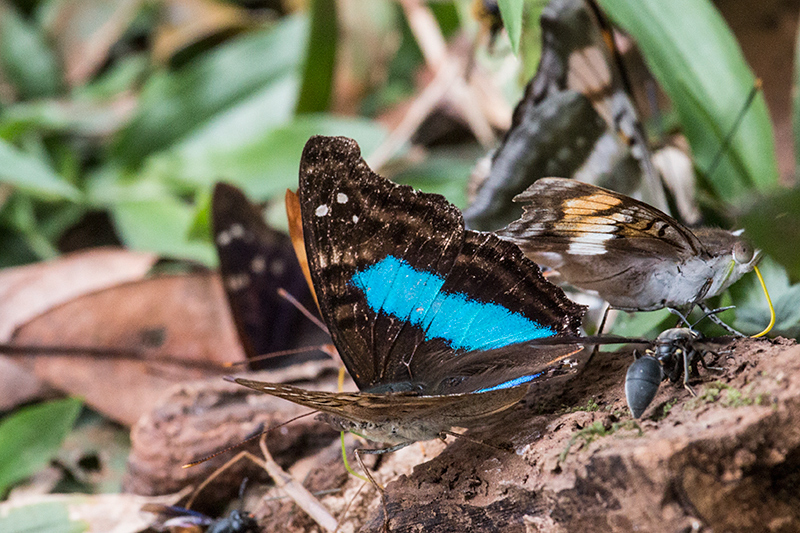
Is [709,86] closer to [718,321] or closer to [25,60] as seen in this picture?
[718,321]

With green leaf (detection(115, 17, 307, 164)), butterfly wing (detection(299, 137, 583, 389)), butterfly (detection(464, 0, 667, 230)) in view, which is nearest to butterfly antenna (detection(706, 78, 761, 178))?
butterfly (detection(464, 0, 667, 230))

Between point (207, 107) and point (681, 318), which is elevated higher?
point (207, 107)

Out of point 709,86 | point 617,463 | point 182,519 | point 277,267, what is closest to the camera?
point 617,463

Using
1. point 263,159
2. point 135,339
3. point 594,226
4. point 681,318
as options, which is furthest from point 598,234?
point 263,159

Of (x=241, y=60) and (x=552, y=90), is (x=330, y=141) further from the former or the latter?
(x=241, y=60)

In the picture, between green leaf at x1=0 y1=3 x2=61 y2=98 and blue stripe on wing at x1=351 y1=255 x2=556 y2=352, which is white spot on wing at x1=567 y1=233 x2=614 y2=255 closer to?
blue stripe on wing at x1=351 y1=255 x2=556 y2=352

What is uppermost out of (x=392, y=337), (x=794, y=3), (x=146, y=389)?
(x=794, y=3)

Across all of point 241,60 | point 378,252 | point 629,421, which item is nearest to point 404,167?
point 241,60

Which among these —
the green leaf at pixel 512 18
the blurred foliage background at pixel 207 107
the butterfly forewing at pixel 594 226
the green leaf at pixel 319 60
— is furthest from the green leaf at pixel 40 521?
the green leaf at pixel 319 60
